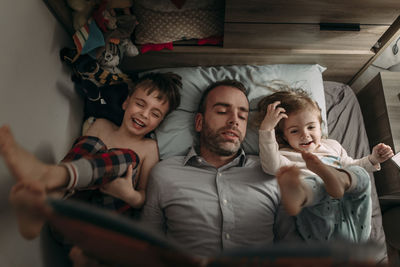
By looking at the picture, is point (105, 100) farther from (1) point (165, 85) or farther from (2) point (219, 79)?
(2) point (219, 79)

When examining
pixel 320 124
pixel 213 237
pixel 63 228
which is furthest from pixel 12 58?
pixel 320 124

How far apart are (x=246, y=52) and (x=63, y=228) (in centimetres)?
129

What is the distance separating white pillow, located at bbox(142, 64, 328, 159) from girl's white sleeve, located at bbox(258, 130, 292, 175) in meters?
0.17

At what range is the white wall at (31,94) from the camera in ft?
3.09

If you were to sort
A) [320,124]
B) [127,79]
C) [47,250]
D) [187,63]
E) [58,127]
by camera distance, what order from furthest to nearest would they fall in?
[187,63] < [127,79] < [320,124] < [58,127] < [47,250]

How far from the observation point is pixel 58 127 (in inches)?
49.8

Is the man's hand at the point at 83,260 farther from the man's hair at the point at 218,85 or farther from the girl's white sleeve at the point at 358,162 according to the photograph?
the girl's white sleeve at the point at 358,162

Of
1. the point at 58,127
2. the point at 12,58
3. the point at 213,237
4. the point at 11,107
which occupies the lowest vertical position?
the point at 213,237

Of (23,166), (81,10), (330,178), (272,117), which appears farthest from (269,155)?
(81,10)

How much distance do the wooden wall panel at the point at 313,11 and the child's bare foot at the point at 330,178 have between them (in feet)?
2.33

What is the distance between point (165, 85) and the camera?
1387mm

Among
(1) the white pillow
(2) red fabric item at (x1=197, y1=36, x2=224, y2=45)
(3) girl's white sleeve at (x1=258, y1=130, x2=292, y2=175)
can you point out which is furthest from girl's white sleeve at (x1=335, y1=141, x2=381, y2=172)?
(2) red fabric item at (x1=197, y1=36, x2=224, y2=45)

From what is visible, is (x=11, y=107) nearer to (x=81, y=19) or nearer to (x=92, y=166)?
(x=92, y=166)

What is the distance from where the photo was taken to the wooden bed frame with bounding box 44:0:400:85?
1.27m
